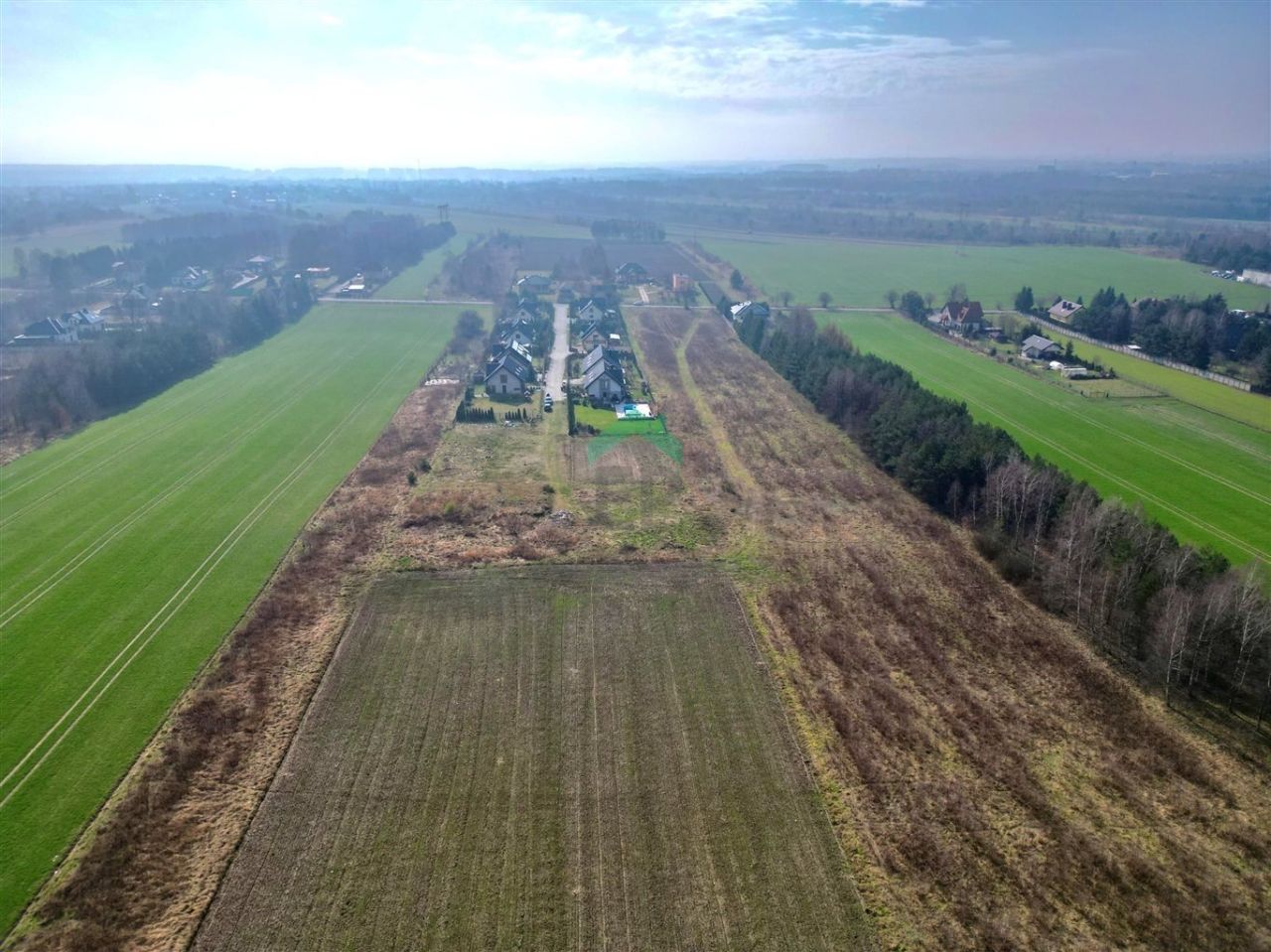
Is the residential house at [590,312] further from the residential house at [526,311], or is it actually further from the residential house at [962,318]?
the residential house at [962,318]

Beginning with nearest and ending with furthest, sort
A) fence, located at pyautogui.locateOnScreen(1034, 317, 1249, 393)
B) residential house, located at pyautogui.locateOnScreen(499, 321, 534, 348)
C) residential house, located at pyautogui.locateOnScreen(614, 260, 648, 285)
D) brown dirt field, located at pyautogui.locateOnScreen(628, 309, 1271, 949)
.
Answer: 1. brown dirt field, located at pyautogui.locateOnScreen(628, 309, 1271, 949)
2. fence, located at pyautogui.locateOnScreen(1034, 317, 1249, 393)
3. residential house, located at pyautogui.locateOnScreen(499, 321, 534, 348)
4. residential house, located at pyautogui.locateOnScreen(614, 260, 648, 285)

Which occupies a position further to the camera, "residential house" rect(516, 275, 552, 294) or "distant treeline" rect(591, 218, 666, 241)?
"distant treeline" rect(591, 218, 666, 241)

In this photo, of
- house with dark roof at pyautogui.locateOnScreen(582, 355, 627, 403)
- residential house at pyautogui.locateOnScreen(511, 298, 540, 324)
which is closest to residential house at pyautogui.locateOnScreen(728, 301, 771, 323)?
residential house at pyautogui.locateOnScreen(511, 298, 540, 324)

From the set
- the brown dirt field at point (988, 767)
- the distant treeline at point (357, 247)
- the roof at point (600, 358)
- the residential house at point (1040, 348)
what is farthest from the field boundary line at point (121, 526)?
the distant treeline at point (357, 247)

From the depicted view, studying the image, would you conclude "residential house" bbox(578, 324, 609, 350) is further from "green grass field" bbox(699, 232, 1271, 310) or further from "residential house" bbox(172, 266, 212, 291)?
"residential house" bbox(172, 266, 212, 291)

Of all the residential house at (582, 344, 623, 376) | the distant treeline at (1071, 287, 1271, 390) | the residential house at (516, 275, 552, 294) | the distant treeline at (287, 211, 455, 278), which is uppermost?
the distant treeline at (287, 211, 455, 278)

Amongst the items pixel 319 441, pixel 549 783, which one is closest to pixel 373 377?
pixel 319 441

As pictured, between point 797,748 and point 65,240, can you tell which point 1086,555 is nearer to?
point 797,748
